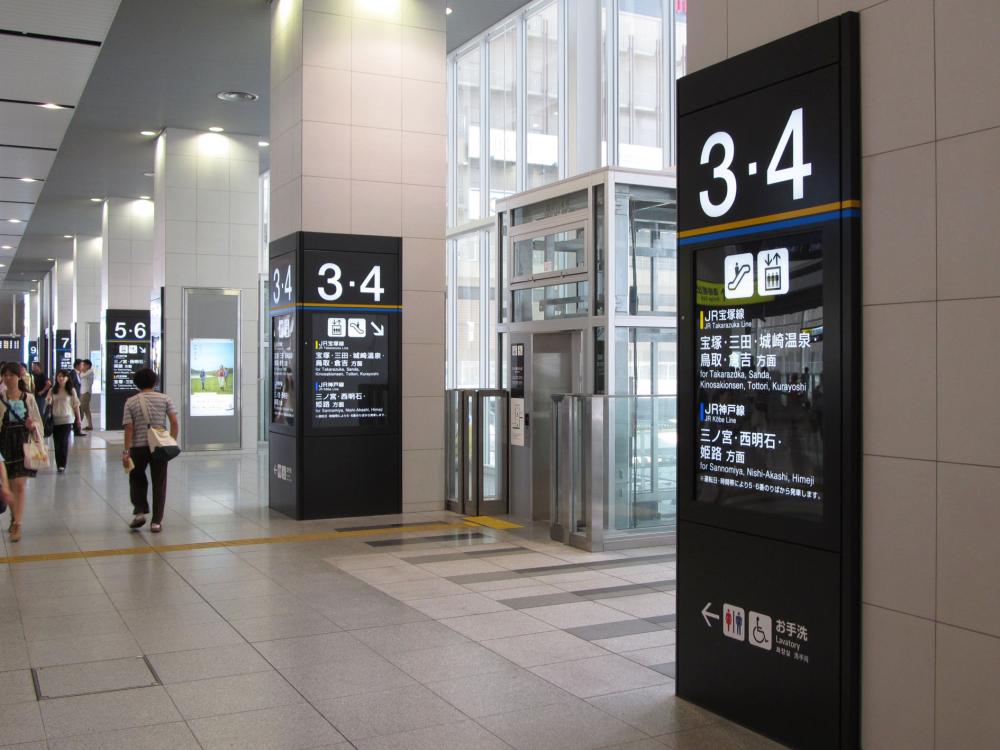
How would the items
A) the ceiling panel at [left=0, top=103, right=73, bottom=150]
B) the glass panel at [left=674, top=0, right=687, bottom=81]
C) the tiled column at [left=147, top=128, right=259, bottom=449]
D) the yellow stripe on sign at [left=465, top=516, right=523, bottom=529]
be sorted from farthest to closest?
the tiled column at [left=147, top=128, right=259, bottom=449] → the ceiling panel at [left=0, top=103, right=73, bottom=150] → the glass panel at [left=674, top=0, right=687, bottom=81] → the yellow stripe on sign at [left=465, top=516, right=523, bottom=529]

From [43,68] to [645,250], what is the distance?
19.4ft

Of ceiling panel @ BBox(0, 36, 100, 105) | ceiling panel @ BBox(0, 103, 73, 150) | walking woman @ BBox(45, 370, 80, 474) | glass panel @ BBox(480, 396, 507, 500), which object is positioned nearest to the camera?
ceiling panel @ BBox(0, 36, 100, 105)

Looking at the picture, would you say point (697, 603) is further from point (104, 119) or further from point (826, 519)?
point (104, 119)

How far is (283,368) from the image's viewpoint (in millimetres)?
10195

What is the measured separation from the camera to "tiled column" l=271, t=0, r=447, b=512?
9867 millimetres

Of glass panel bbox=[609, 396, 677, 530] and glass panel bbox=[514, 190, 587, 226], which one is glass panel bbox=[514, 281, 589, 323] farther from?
glass panel bbox=[609, 396, 677, 530]

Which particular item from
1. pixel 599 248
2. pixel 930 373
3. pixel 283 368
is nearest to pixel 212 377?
pixel 283 368

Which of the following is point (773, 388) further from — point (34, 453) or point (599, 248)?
point (34, 453)

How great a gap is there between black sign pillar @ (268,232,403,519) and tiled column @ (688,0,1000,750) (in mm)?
6775

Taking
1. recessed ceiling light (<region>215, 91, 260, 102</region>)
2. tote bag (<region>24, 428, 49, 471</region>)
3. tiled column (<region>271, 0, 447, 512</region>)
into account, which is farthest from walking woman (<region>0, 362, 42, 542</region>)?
recessed ceiling light (<region>215, 91, 260, 102</region>)

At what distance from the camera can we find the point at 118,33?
39.9ft

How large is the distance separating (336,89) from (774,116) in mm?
6759

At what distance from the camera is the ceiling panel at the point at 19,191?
51.2ft

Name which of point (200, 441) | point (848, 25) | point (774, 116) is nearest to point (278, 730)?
point (774, 116)
